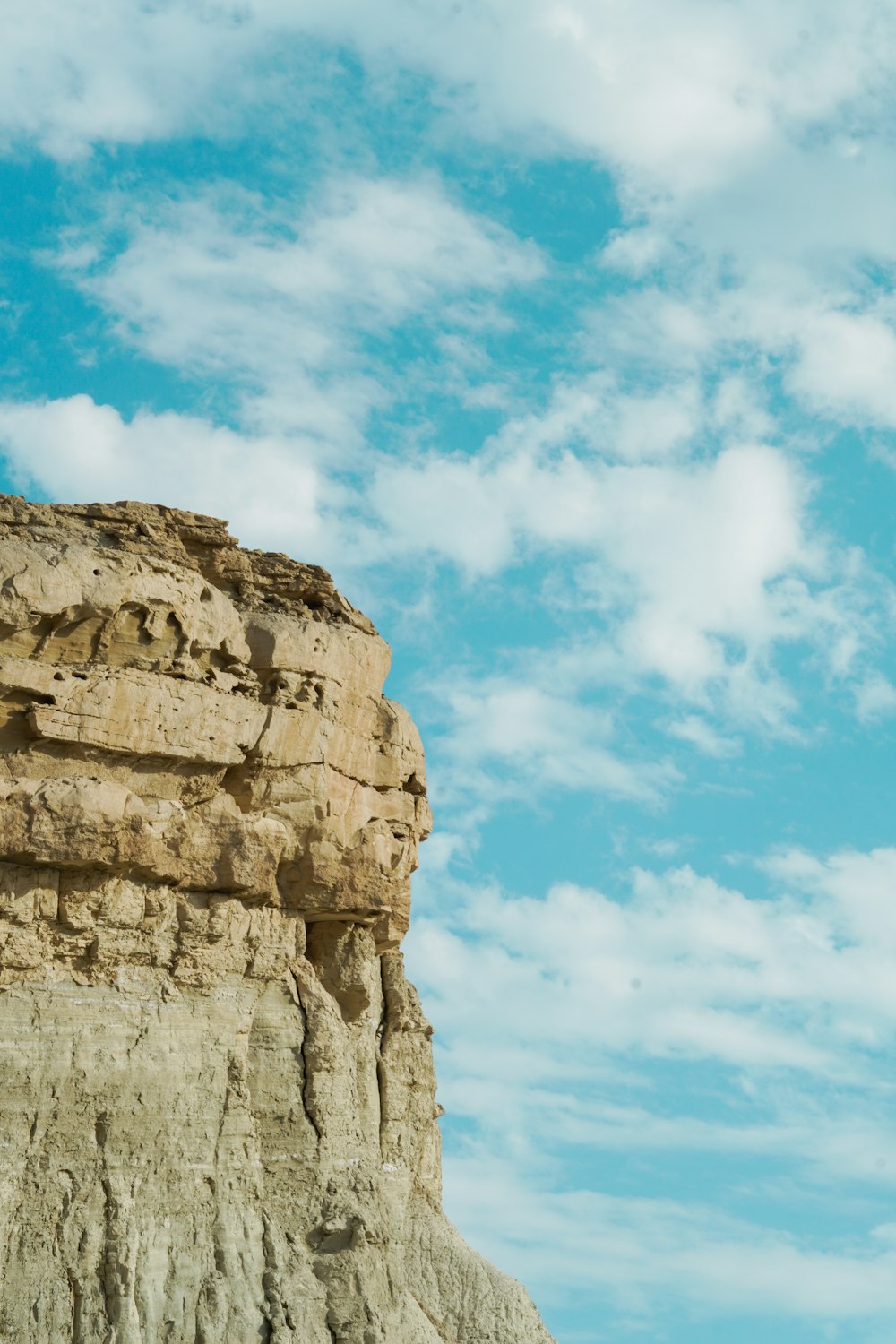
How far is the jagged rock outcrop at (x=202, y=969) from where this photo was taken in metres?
25.5

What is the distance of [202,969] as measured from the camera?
27.4 metres

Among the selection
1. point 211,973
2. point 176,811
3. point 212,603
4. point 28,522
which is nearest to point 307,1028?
point 211,973

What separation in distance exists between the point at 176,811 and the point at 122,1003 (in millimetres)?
2818

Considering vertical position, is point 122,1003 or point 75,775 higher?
point 75,775

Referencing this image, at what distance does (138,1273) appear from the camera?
25.2 metres

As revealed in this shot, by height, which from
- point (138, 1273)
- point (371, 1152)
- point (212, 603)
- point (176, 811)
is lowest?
point (138, 1273)

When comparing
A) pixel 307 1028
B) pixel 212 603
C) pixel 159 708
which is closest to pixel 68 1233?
pixel 307 1028


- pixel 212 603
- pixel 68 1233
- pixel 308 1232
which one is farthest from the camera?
pixel 212 603

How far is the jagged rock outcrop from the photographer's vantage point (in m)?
25.5

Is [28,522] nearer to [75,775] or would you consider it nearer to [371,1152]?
[75,775]

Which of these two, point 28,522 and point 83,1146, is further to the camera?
point 28,522

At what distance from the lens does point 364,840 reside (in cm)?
2975

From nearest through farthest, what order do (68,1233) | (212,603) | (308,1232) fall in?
(68,1233), (308,1232), (212,603)

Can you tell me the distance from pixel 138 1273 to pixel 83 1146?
1742 mm
